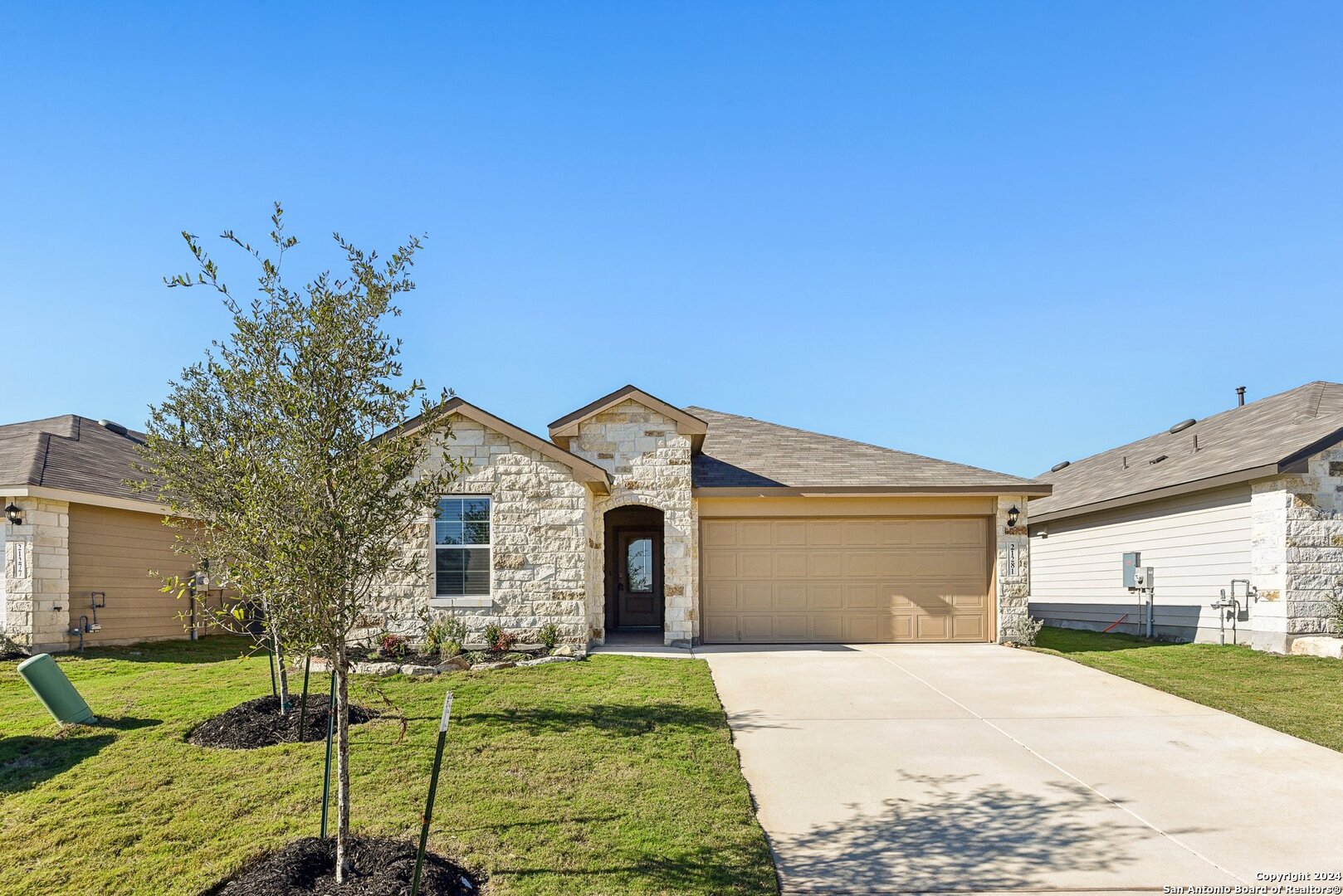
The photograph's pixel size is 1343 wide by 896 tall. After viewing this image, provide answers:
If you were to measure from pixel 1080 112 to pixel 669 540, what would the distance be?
9.46 meters

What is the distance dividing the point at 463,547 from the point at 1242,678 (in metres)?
11.0

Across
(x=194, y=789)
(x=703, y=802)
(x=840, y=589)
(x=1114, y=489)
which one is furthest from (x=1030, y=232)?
(x=194, y=789)

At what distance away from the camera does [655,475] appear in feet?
44.9

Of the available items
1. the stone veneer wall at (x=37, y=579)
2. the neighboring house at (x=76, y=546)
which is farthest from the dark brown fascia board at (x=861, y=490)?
the stone veneer wall at (x=37, y=579)

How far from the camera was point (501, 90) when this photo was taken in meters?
11.2

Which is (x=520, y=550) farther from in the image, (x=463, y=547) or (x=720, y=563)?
(x=720, y=563)

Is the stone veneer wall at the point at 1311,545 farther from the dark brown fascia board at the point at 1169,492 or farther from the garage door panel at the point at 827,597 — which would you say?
the garage door panel at the point at 827,597

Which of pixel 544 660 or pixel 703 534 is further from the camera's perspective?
pixel 703 534

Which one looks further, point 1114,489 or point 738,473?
point 1114,489

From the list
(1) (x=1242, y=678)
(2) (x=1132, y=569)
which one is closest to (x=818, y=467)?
(2) (x=1132, y=569)

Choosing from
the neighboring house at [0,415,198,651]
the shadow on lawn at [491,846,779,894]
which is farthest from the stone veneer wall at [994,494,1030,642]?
the neighboring house at [0,415,198,651]

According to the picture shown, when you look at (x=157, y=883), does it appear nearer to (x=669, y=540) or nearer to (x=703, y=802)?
(x=703, y=802)

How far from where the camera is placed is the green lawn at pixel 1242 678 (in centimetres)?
838

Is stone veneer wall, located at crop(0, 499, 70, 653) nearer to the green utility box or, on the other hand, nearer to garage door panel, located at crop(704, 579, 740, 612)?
the green utility box
